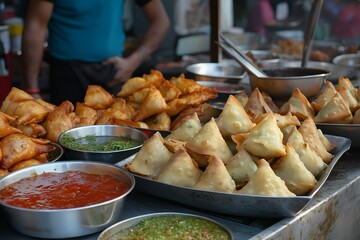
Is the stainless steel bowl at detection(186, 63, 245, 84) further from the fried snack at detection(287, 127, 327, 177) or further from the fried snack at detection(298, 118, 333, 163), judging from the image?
the fried snack at detection(287, 127, 327, 177)

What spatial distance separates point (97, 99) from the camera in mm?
2834

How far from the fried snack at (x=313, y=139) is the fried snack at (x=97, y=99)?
3.79ft

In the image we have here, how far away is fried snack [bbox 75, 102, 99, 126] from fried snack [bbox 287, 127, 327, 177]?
111 centimetres

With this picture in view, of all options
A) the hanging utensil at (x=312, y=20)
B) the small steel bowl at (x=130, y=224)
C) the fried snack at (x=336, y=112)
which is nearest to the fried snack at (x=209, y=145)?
the small steel bowl at (x=130, y=224)

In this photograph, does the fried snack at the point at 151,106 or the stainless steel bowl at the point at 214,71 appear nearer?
the fried snack at the point at 151,106

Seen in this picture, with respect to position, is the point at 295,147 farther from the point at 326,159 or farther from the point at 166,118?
the point at 166,118

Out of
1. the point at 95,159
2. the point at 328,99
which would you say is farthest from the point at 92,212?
the point at 328,99

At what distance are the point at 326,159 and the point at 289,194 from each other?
477 millimetres

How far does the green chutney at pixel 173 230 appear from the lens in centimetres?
164

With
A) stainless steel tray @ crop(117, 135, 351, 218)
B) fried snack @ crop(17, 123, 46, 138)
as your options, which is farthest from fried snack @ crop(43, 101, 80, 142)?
stainless steel tray @ crop(117, 135, 351, 218)

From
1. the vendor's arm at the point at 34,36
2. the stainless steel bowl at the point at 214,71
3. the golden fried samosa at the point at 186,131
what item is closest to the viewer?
the golden fried samosa at the point at 186,131

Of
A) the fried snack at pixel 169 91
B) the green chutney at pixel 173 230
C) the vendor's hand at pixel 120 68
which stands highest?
the fried snack at pixel 169 91

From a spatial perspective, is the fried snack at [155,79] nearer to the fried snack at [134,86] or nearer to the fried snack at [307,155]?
the fried snack at [134,86]

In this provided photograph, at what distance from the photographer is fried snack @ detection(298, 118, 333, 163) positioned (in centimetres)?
219
